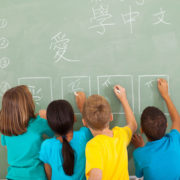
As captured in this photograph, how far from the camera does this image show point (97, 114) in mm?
993

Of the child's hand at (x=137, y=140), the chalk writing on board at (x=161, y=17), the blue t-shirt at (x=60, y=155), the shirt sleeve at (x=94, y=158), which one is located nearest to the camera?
the shirt sleeve at (x=94, y=158)

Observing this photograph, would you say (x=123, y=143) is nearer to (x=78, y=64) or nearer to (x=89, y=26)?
(x=78, y=64)

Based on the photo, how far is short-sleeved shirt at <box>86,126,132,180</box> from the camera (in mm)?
946

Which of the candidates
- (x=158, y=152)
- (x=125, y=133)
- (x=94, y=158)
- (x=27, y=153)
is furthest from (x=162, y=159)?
(x=27, y=153)

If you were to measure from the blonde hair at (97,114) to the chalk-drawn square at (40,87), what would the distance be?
405mm

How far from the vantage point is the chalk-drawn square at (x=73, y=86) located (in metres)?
1.29

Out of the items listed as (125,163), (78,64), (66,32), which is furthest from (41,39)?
(125,163)

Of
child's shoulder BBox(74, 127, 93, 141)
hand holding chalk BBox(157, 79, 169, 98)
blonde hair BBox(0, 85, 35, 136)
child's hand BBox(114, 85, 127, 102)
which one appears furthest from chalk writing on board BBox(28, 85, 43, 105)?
hand holding chalk BBox(157, 79, 169, 98)

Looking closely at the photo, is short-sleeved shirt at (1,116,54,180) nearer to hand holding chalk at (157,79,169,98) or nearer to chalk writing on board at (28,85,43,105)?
chalk writing on board at (28,85,43,105)

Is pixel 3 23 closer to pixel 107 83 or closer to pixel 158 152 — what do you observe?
pixel 107 83

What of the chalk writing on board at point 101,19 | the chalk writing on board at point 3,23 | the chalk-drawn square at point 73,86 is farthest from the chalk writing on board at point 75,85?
the chalk writing on board at point 3,23

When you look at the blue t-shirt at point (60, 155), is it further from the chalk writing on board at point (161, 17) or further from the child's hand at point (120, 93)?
the chalk writing on board at point (161, 17)

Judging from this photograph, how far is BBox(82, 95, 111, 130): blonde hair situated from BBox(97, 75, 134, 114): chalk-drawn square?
25 cm

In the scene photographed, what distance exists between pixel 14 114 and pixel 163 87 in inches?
38.2
